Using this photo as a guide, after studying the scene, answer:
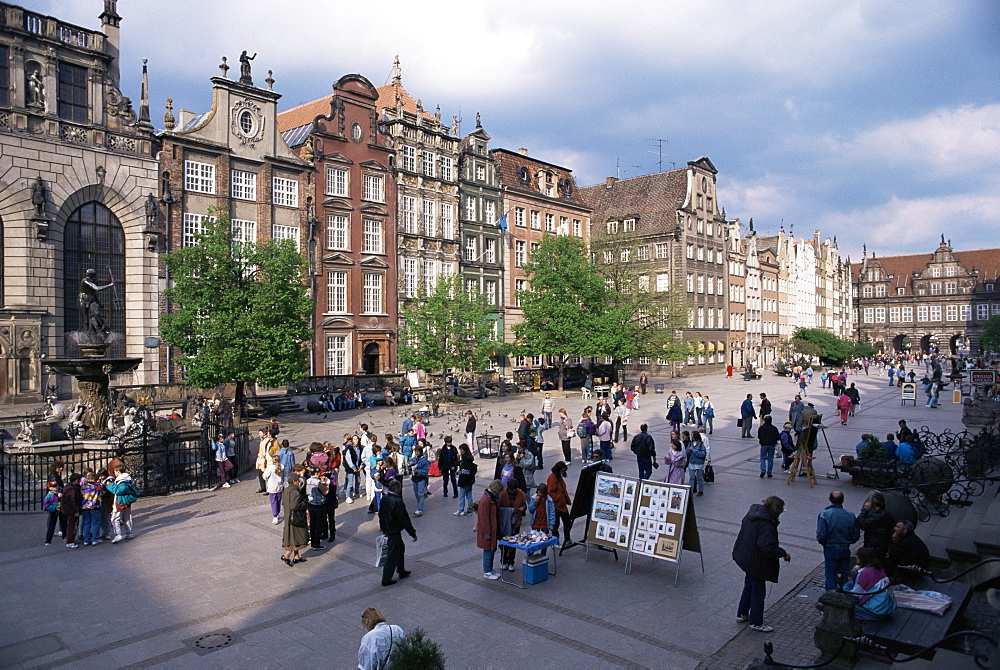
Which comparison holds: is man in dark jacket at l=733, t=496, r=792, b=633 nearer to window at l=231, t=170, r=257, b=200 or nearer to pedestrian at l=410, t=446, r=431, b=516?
pedestrian at l=410, t=446, r=431, b=516

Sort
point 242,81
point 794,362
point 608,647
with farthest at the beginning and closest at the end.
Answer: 1. point 794,362
2. point 242,81
3. point 608,647

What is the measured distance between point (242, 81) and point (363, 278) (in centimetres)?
1314

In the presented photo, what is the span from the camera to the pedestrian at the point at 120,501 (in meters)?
13.1

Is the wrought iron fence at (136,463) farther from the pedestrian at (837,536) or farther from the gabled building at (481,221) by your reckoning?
the gabled building at (481,221)

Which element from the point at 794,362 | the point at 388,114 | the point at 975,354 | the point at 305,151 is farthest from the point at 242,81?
the point at 975,354

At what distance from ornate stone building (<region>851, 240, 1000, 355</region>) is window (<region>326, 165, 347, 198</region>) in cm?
10373

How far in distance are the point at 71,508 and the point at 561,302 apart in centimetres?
3590

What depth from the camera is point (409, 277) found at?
45406mm

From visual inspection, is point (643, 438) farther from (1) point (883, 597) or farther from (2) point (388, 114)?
(2) point (388, 114)

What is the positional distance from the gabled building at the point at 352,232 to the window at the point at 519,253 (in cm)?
1311

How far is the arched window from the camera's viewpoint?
32188mm

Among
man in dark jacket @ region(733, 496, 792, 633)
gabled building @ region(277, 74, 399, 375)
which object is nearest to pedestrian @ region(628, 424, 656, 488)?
man in dark jacket @ region(733, 496, 792, 633)

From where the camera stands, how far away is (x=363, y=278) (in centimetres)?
4288

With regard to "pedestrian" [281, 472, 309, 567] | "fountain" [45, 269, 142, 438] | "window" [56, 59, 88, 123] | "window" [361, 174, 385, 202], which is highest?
"window" [56, 59, 88, 123]
